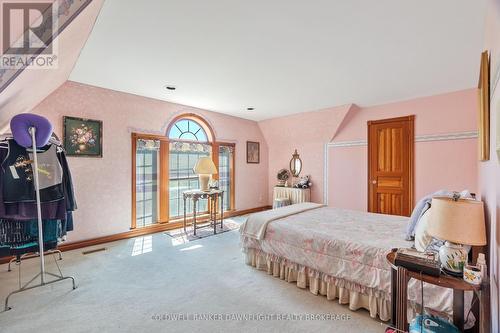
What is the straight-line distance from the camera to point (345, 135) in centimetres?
485

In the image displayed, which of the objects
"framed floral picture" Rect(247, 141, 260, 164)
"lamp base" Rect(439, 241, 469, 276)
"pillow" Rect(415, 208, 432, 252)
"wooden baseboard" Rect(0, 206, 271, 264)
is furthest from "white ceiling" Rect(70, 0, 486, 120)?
"wooden baseboard" Rect(0, 206, 271, 264)

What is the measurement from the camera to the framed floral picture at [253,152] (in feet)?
19.3

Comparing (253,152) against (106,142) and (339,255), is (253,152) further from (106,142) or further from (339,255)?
(339,255)

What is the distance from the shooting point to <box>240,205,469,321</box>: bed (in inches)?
71.4

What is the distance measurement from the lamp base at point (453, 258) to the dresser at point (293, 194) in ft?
13.1

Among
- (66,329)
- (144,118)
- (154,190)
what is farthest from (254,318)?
(144,118)

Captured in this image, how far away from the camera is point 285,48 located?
2.36 m

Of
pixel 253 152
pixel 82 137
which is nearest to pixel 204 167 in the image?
pixel 82 137

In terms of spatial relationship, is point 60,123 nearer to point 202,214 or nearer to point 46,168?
point 46,168

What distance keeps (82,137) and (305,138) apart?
4378 mm

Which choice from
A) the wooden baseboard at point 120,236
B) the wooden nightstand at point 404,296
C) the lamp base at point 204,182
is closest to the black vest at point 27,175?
the wooden baseboard at point 120,236

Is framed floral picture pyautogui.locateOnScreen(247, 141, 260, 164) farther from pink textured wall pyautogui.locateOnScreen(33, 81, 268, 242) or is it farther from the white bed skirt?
the white bed skirt

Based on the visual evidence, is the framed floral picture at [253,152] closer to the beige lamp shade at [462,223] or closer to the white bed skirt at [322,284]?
the white bed skirt at [322,284]

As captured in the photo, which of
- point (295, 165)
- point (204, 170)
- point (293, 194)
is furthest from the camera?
point (295, 165)
